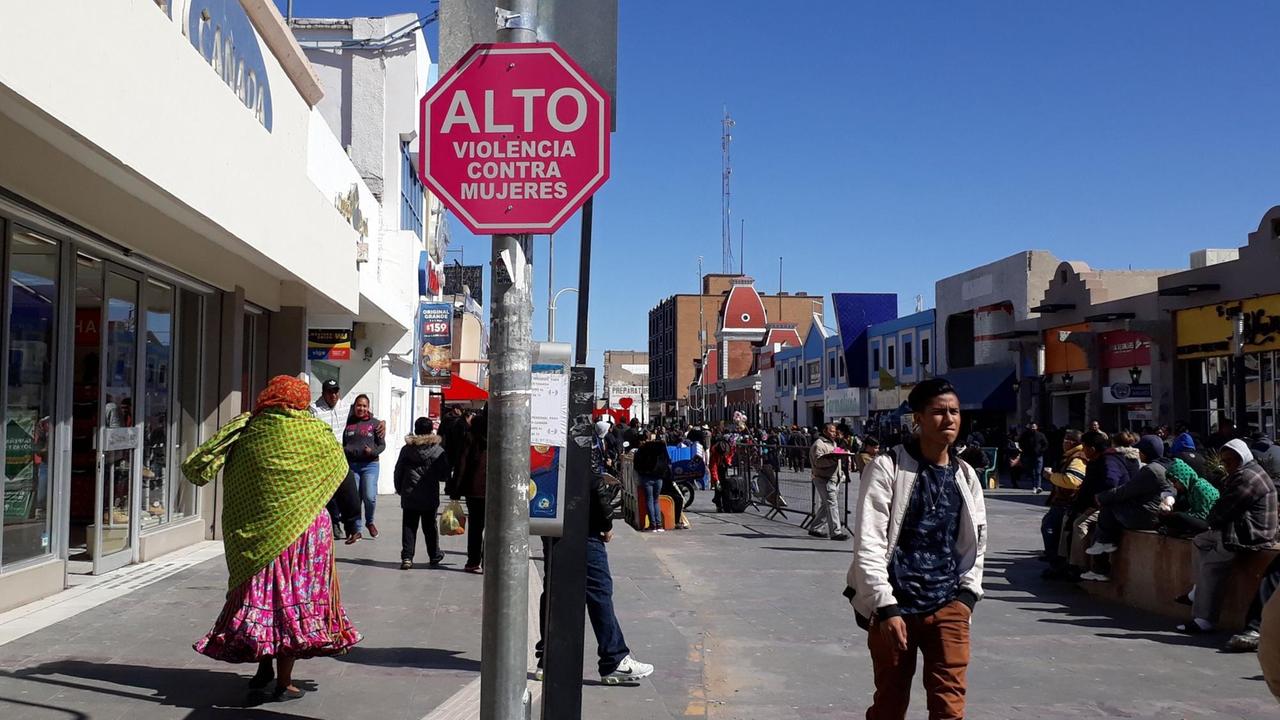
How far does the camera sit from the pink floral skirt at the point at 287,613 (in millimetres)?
5590

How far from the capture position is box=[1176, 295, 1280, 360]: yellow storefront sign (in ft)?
81.6

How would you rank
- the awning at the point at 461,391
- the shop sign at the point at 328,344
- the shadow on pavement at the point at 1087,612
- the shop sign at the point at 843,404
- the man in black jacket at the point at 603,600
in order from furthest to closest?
the shop sign at the point at 843,404 < the awning at the point at 461,391 < the shop sign at the point at 328,344 < the shadow on pavement at the point at 1087,612 < the man in black jacket at the point at 603,600

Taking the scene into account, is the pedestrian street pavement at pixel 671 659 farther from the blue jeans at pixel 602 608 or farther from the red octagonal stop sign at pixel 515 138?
the red octagonal stop sign at pixel 515 138

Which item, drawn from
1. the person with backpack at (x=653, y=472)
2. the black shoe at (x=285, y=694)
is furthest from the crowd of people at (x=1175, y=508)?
the black shoe at (x=285, y=694)

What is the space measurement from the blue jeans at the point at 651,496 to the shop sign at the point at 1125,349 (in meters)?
17.7

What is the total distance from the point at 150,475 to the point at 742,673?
6956 millimetres

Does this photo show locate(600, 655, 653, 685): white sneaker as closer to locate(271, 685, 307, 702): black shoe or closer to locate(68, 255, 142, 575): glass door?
locate(271, 685, 307, 702): black shoe

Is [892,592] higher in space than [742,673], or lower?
higher

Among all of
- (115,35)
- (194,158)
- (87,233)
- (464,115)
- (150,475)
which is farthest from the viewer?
(150,475)

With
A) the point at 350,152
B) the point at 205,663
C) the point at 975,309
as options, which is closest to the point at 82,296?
the point at 205,663

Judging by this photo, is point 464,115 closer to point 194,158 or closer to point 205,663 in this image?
point 205,663

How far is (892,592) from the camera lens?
441 cm

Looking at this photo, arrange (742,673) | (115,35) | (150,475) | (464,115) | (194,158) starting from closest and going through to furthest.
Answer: (464,115)
(115,35)
(742,673)
(194,158)
(150,475)

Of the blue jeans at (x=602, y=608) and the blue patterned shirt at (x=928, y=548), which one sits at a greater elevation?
the blue patterned shirt at (x=928, y=548)
